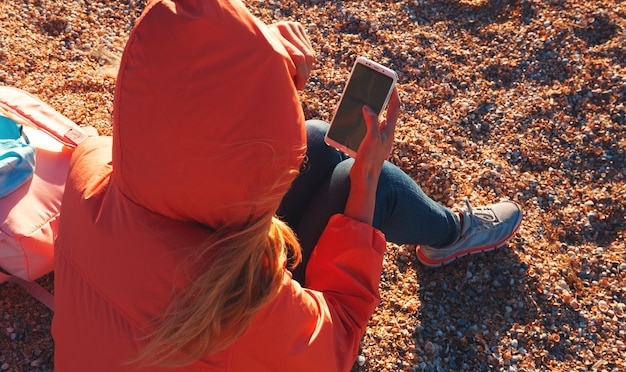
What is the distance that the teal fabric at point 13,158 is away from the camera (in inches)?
70.1

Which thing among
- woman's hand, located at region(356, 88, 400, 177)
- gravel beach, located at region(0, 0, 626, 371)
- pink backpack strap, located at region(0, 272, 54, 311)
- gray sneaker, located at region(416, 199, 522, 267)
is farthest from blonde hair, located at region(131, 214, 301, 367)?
gray sneaker, located at region(416, 199, 522, 267)

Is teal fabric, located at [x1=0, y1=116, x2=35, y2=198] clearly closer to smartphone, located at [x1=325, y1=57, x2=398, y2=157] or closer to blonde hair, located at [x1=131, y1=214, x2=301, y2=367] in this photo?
blonde hair, located at [x1=131, y1=214, x2=301, y2=367]

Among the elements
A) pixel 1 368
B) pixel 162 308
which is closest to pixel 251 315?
pixel 162 308

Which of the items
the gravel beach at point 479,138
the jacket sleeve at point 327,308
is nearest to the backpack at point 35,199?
the gravel beach at point 479,138

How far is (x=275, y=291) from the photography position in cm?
122

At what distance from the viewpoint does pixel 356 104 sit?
197 cm

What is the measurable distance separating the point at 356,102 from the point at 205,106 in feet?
3.76

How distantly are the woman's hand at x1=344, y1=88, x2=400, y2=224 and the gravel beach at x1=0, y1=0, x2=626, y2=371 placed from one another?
878 mm

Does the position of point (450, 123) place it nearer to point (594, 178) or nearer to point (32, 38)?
point (594, 178)

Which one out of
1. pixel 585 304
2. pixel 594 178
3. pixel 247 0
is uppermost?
pixel 247 0

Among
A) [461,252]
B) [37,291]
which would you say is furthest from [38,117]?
[461,252]

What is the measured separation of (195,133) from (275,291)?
477 millimetres

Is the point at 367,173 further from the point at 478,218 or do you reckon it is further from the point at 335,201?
the point at 478,218

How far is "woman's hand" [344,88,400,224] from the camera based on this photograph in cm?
169
